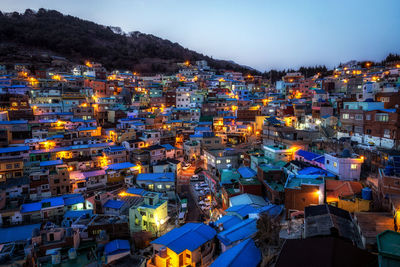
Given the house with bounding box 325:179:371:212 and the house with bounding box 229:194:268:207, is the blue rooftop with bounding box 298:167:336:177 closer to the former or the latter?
the house with bounding box 325:179:371:212

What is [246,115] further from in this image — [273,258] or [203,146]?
[273,258]

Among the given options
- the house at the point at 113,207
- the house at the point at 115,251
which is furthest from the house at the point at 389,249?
the house at the point at 113,207

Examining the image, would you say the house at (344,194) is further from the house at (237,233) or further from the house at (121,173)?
the house at (121,173)

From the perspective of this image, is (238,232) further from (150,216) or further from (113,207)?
(113,207)

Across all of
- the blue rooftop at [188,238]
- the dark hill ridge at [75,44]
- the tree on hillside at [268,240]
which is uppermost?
the dark hill ridge at [75,44]

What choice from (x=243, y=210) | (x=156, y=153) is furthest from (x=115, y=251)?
(x=156, y=153)

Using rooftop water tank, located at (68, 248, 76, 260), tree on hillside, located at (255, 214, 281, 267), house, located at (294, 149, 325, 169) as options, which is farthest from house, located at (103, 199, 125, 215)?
house, located at (294, 149, 325, 169)
